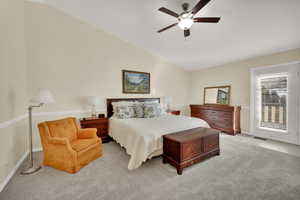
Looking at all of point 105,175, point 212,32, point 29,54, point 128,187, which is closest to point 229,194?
point 128,187

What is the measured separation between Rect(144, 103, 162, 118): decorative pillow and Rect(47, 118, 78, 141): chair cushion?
1.77 metres

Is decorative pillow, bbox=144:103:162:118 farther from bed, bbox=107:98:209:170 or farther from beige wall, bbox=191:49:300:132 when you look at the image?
beige wall, bbox=191:49:300:132

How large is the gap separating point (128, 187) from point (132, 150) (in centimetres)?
60

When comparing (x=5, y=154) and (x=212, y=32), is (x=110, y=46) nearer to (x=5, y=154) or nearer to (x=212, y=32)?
(x=212, y=32)

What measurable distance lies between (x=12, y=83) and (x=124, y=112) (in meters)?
2.25

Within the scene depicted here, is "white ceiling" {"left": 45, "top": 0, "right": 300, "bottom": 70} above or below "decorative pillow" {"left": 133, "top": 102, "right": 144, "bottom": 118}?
above

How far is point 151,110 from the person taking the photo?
368 centimetres

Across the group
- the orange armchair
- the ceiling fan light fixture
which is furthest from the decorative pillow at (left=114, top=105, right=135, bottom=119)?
the ceiling fan light fixture

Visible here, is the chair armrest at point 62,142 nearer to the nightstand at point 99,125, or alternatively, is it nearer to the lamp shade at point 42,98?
the lamp shade at point 42,98

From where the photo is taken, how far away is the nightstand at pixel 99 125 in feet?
10.8

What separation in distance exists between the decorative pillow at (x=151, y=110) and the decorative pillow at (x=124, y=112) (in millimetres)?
382

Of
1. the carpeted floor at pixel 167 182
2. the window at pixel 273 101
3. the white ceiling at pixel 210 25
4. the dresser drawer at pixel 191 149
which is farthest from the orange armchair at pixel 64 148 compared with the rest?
the window at pixel 273 101

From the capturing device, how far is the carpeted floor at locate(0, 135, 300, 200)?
1680mm

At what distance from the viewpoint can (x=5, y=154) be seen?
6.39ft
